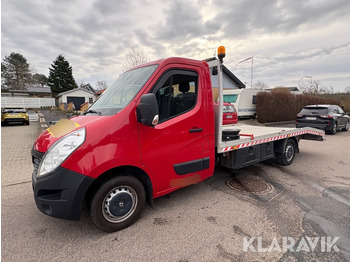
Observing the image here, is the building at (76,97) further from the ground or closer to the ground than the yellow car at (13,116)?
further from the ground

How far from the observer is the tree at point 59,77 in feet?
171

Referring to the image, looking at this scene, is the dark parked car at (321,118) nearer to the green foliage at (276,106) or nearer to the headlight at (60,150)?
the green foliage at (276,106)

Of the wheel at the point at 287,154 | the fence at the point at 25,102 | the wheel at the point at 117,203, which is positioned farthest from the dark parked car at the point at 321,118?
the fence at the point at 25,102

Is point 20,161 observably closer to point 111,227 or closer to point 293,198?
point 111,227

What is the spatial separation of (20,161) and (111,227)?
542 centimetres

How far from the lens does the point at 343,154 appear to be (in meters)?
6.91

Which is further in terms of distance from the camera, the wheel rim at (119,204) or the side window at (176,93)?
the side window at (176,93)

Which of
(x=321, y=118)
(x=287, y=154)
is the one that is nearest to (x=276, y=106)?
(x=321, y=118)

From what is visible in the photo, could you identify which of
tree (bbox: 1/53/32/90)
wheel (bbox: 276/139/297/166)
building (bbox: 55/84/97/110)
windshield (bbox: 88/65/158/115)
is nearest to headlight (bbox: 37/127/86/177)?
windshield (bbox: 88/65/158/115)

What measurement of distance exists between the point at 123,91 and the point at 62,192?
1587 millimetres

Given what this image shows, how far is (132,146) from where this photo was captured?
258 centimetres

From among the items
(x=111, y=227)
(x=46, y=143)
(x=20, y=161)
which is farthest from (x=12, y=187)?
(x=111, y=227)

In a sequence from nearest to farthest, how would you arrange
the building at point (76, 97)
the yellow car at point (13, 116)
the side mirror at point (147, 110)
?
the side mirror at point (147, 110) < the yellow car at point (13, 116) < the building at point (76, 97)

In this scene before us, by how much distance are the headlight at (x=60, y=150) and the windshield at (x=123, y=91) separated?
1.74 feet
